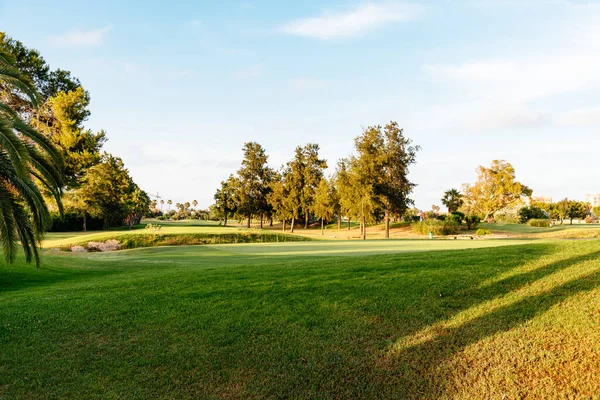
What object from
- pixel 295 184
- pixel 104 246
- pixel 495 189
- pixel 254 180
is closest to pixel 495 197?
pixel 495 189

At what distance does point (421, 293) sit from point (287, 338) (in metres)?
2.97

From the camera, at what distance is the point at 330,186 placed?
218 ft

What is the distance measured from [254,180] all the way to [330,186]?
1618cm

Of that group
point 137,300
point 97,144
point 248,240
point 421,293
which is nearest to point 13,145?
point 137,300

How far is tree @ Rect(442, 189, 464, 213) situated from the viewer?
80562mm

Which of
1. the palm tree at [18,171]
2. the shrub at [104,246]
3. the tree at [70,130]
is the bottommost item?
the shrub at [104,246]

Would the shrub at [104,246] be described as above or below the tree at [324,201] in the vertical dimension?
below

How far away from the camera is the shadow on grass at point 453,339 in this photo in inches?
210

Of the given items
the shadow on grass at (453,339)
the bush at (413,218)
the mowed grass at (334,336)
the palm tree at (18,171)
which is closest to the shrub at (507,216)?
the bush at (413,218)

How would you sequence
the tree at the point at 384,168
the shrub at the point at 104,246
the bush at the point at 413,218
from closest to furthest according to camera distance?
1. the shrub at the point at 104,246
2. the tree at the point at 384,168
3. the bush at the point at 413,218

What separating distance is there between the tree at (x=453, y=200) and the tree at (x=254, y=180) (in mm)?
35037

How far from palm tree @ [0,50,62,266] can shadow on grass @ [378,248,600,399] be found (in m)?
8.79

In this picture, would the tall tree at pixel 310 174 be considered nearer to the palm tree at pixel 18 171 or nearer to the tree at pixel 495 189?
the tree at pixel 495 189

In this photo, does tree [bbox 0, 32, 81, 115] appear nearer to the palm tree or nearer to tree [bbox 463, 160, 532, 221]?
the palm tree
